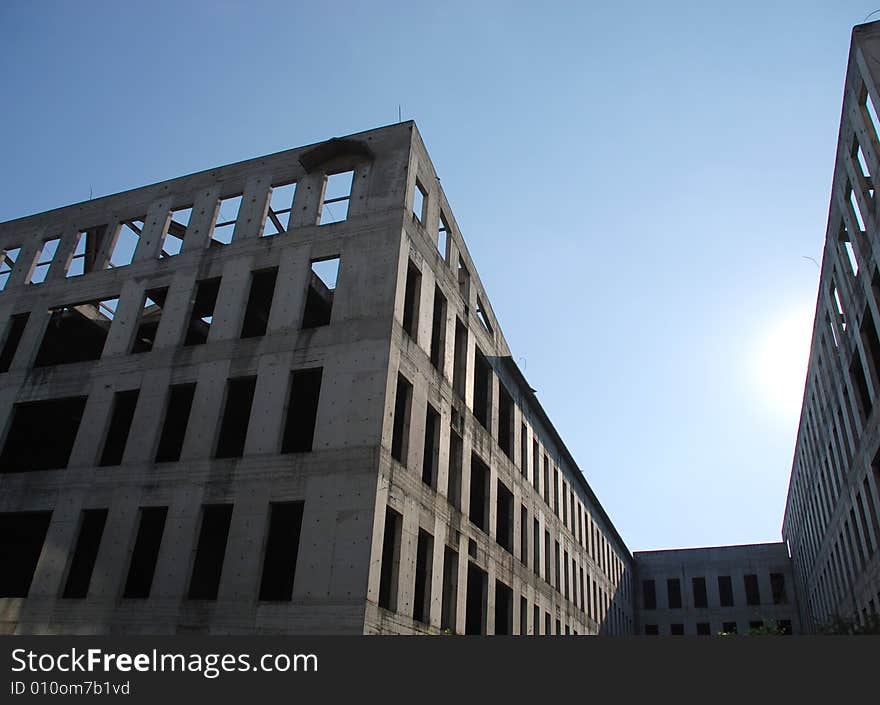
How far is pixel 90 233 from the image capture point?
29312 millimetres

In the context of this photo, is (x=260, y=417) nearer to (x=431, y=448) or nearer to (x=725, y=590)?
(x=431, y=448)

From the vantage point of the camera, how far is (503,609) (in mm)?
30969

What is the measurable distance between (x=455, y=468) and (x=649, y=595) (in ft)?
170

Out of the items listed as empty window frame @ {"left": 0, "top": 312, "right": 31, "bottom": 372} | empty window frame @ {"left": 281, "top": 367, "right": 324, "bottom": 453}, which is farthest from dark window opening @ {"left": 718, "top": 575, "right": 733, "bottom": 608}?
empty window frame @ {"left": 0, "top": 312, "right": 31, "bottom": 372}

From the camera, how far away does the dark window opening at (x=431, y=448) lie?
2370 centimetres

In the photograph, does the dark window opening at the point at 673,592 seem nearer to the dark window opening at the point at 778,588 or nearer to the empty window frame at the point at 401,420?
the dark window opening at the point at 778,588

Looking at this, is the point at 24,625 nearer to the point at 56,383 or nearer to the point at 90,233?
the point at 56,383

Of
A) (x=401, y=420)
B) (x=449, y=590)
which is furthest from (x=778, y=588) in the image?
(x=401, y=420)

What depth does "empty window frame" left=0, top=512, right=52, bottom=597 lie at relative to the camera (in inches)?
1005

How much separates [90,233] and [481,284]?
18.1 m

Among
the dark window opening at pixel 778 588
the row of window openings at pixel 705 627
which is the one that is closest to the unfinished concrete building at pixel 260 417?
the row of window openings at pixel 705 627

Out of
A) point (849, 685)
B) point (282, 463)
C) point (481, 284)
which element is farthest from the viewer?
point (481, 284)

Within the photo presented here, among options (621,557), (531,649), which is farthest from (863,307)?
(621,557)

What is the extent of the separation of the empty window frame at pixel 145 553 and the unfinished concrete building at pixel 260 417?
89mm
